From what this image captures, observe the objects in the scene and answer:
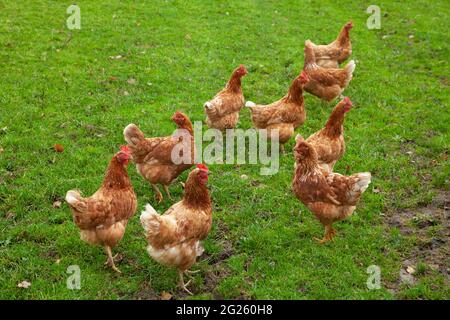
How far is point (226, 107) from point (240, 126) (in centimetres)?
99

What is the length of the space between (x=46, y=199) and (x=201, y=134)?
3.46 meters

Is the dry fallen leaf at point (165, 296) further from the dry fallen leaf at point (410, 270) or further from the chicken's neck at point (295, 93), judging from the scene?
the chicken's neck at point (295, 93)

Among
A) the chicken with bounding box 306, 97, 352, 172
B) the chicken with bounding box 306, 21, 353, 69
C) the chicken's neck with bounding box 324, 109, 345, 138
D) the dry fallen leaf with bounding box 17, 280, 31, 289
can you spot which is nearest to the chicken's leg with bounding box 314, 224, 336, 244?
the chicken with bounding box 306, 97, 352, 172

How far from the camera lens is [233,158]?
909 centimetres

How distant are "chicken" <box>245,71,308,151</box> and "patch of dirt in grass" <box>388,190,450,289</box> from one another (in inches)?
101

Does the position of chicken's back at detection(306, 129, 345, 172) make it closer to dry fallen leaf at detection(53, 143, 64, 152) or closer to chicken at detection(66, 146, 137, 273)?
chicken at detection(66, 146, 137, 273)

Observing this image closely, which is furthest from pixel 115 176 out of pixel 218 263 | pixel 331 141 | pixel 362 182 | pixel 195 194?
pixel 331 141

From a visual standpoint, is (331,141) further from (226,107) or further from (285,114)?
(226,107)

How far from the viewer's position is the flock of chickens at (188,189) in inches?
229

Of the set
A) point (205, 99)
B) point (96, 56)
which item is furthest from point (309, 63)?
point (96, 56)

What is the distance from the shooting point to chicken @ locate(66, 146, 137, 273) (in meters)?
5.89

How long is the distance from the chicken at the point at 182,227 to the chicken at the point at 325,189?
160 cm

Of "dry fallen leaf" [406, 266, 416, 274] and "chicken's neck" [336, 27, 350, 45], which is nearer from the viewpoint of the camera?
"dry fallen leaf" [406, 266, 416, 274]

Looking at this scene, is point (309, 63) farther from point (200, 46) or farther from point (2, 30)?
point (2, 30)
